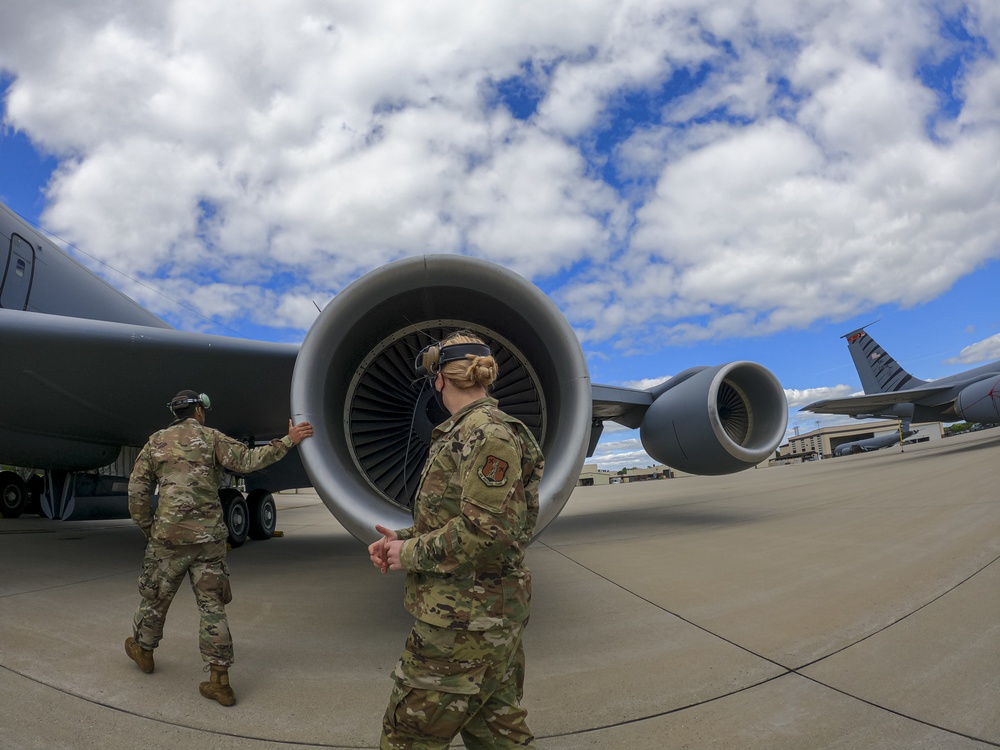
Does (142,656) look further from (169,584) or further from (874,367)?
(874,367)

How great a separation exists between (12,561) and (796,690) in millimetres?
5735

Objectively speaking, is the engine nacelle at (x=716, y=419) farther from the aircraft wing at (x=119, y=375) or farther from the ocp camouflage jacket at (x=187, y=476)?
the ocp camouflage jacket at (x=187, y=476)

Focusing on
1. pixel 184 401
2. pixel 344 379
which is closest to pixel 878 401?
pixel 344 379

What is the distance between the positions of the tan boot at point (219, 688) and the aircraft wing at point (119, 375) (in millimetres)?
2407

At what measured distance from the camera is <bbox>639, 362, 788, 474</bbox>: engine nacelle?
605cm

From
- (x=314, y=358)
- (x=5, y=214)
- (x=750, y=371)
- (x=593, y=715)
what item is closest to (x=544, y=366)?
(x=314, y=358)

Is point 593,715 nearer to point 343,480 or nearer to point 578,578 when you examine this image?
point 343,480

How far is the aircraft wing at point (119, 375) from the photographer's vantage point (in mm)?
3924

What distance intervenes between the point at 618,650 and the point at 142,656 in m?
2.18

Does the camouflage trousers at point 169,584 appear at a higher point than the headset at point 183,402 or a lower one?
lower

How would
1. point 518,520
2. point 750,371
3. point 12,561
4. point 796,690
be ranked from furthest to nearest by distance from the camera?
point 750,371, point 12,561, point 796,690, point 518,520

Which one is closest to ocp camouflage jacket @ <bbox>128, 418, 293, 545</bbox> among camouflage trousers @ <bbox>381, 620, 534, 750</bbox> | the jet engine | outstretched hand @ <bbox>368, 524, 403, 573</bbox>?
the jet engine

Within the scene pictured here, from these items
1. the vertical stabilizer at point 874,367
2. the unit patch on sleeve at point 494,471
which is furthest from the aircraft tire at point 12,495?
the vertical stabilizer at point 874,367

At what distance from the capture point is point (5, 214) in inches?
206
